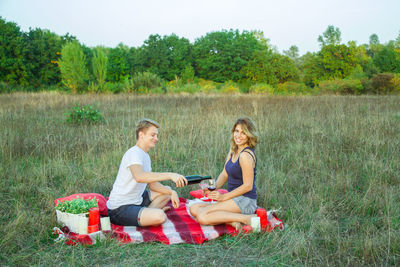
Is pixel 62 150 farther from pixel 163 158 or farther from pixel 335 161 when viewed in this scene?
pixel 335 161

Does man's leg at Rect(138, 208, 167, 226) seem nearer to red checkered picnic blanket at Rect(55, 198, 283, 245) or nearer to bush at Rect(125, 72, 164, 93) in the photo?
red checkered picnic blanket at Rect(55, 198, 283, 245)

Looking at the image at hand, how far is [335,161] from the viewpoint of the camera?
496 centimetres

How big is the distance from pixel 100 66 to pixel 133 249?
22.2m

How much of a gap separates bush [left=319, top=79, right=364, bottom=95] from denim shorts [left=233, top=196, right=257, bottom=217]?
20.1m

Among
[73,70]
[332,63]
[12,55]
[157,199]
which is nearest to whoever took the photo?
[157,199]

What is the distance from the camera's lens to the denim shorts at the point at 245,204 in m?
3.25

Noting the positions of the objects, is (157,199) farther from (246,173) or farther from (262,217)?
(262,217)

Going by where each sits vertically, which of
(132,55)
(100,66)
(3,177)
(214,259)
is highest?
(132,55)

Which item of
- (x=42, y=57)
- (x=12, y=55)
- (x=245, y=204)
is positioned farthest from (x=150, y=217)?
(x=12, y=55)

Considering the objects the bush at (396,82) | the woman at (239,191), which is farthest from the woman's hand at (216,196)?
the bush at (396,82)

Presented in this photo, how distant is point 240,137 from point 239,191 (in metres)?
0.54

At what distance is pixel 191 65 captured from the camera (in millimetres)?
39594

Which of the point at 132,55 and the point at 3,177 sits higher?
the point at 132,55

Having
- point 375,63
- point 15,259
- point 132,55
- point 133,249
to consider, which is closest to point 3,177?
point 15,259
